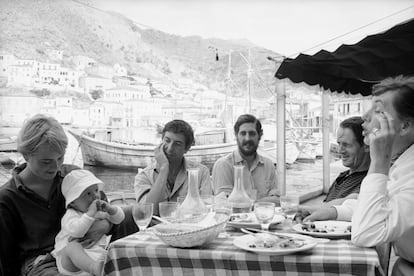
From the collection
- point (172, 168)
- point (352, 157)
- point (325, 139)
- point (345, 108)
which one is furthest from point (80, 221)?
point (325, 139)

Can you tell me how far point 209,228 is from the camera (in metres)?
1.21

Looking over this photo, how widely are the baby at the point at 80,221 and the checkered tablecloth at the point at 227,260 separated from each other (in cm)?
34

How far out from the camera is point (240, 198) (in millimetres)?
1762

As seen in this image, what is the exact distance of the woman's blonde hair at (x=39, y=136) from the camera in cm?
181

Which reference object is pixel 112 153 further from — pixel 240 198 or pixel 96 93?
pixel 240 198

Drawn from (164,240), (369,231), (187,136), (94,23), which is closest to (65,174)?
(187,136)

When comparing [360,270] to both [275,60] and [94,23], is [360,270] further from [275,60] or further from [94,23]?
[275,60]

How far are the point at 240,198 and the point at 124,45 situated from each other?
2.93 metres

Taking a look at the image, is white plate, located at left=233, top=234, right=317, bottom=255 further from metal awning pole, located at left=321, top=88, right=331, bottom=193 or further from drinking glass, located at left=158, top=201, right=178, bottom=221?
metal awning pole, located at left=321, top=88, right=331, bottom=193

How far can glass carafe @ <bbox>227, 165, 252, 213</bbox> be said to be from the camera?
5.66ft

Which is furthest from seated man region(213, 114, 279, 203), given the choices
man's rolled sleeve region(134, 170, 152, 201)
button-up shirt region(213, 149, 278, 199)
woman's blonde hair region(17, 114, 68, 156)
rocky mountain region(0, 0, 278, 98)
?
rocky mountain region(0, 0, 278, 98)

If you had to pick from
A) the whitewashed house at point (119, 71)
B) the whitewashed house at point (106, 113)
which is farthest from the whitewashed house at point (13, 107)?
the whitewashed house at point (119, 71)

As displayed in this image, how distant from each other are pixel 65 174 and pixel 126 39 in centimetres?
255

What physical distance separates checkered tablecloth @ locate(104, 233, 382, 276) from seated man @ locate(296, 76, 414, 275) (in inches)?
3.1
